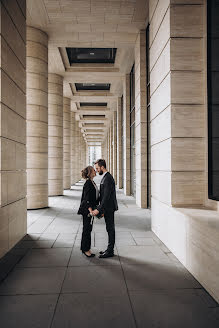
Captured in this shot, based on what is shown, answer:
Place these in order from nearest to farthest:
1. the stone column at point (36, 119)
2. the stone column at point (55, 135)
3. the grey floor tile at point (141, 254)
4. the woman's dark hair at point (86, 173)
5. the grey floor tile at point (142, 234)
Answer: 1. the grey floor tile at point (141, 254)
2. the woman's dark hair at point (86, 173)
3. the grey floor tile at point (142, 234)
4. the stone column at point (36, 119)
5. the stone column at point (55, 135)

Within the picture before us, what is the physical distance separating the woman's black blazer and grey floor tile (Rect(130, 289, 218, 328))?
180 centimetres

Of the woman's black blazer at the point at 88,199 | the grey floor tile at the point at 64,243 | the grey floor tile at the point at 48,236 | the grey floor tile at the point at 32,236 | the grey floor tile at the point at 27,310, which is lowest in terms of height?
the grey floor tile at the point at 32,236

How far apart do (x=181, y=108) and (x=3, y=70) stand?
11.6ft

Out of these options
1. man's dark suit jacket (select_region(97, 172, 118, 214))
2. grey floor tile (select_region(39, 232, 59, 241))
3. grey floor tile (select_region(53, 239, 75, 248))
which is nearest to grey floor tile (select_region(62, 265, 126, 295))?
man's dark suit jacket (select_region(97, 172, 118, 214))

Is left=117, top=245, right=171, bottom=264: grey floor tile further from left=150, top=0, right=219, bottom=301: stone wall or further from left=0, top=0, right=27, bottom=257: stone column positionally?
left=0, top=0, right=27, bottom=257: stone column

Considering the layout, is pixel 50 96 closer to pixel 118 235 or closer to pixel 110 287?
pixel 118 235

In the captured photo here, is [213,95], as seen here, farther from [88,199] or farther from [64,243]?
[64,243]

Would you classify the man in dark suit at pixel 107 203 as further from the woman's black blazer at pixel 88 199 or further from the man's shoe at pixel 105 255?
the woman's black blazer at pixel 88 199

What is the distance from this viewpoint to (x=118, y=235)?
6367 mm

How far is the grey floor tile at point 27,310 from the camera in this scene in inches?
110

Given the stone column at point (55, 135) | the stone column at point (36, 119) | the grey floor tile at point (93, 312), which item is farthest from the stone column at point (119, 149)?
the grey floor tile at point (93, 312)

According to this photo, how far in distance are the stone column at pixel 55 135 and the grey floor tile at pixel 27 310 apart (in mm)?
11825

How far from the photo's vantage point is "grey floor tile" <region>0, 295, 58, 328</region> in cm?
279

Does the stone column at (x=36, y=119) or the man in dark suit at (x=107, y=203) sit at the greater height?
the stone column at (x=36, y=119)
